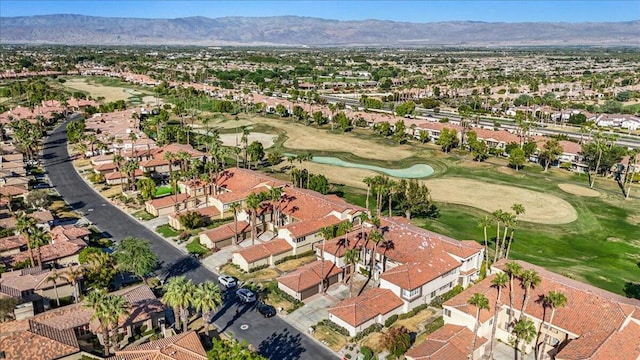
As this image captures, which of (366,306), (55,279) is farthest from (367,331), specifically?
(55,279)

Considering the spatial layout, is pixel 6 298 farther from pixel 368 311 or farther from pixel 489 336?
pixel 489 336

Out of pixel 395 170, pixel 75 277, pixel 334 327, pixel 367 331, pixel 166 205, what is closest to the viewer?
pixel 367 331

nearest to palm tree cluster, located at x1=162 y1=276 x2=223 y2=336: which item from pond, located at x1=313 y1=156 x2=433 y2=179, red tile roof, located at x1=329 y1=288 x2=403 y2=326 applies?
red tile roof, located at x1=329 y1=288 x2=403 y2=326

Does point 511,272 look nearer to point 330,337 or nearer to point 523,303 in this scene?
point 523,303

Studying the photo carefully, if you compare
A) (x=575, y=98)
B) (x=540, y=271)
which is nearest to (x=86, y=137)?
(x=540, y=271)

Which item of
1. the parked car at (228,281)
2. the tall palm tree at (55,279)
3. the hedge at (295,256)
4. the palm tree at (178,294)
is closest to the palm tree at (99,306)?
the palm tree at (178,294)
